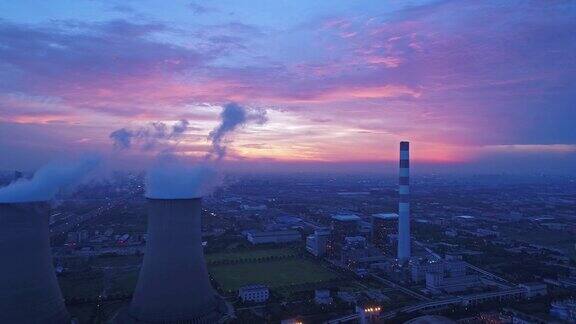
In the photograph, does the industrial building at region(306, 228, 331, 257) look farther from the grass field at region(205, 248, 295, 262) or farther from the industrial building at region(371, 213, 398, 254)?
the industrial building at region(371, 213, 398, 254)

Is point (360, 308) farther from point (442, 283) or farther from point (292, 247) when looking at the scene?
point (292, 247)

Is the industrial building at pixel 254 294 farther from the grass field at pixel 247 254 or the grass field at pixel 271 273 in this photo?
the grass field at pixel 247 254

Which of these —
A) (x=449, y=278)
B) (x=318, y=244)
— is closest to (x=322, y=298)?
(x=449, y=278)

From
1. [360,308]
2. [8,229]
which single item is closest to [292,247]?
[360,308]

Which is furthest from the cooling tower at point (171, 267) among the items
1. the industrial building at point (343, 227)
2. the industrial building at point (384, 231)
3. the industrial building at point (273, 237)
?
the industrial building at point (384, 231)

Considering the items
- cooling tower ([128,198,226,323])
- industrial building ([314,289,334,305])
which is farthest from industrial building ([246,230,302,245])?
cooling tower ([128,198,226,323])

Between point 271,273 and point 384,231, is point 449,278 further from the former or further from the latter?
point 384,231
